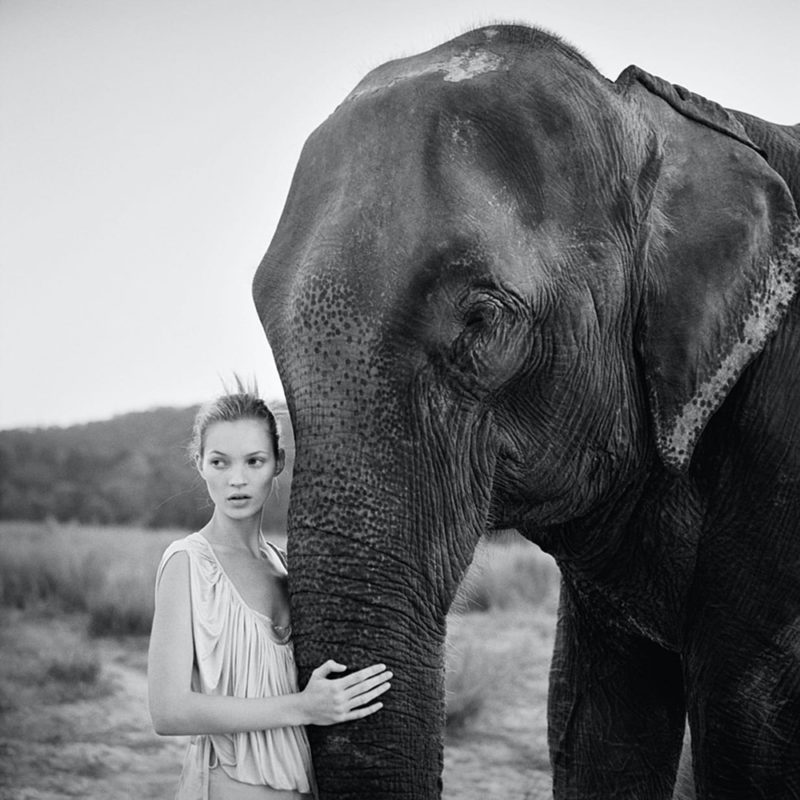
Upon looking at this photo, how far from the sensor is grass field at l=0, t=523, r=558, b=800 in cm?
545

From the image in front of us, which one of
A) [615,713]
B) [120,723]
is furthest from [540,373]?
[120,723]

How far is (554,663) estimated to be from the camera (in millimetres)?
3268

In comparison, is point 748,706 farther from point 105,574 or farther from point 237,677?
point 105,574

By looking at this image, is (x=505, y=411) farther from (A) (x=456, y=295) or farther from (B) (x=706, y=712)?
(B) (x=706, y=712)

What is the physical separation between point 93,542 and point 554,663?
5.95m

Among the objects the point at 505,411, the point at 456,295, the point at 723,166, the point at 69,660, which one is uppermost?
the point at 723,166

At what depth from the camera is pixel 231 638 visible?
231cm

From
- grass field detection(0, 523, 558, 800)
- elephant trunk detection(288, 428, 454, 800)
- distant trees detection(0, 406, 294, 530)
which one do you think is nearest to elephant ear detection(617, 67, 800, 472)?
elephant trunk detection(288, 428, 454, 800)

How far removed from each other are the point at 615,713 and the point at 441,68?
158cm

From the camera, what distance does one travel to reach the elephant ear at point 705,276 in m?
2.31

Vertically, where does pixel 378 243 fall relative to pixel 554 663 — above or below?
above

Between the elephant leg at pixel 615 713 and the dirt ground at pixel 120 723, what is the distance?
2.04 metres

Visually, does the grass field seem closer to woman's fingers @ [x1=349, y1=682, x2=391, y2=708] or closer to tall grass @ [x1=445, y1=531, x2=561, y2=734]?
tall grass @ [x1=445, y1=531, x2=561, y2=734]

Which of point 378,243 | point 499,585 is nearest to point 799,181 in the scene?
point 378,243
